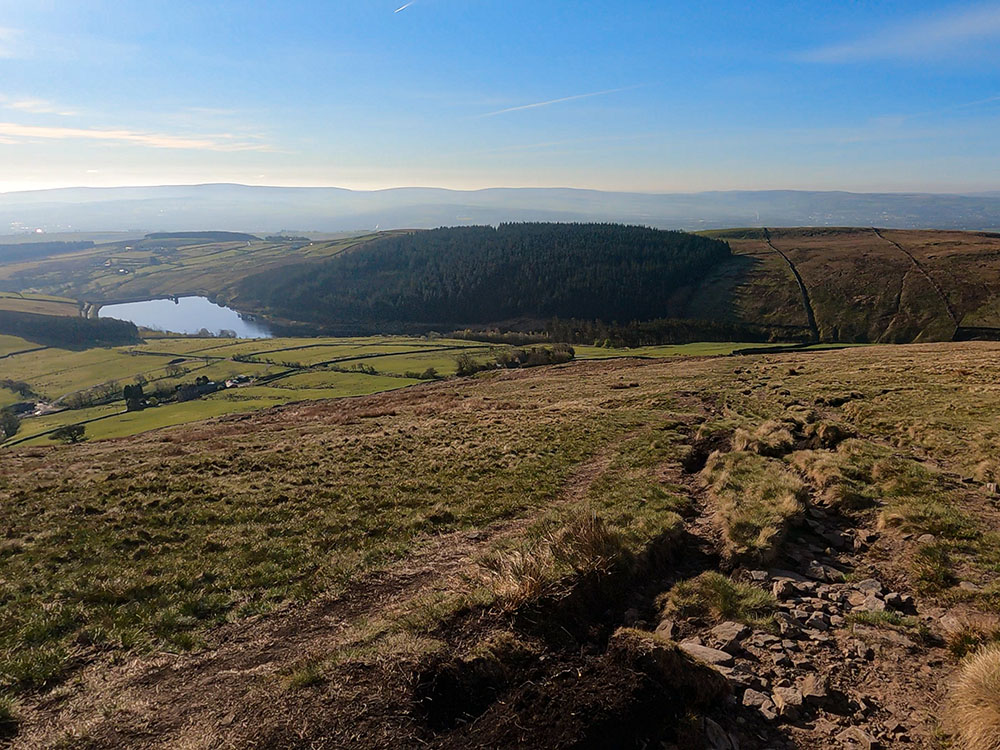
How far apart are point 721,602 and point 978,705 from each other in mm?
3377

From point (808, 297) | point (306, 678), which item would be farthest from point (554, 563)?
point (808, 297)

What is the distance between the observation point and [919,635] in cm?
718

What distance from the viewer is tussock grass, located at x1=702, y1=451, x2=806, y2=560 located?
1031cm

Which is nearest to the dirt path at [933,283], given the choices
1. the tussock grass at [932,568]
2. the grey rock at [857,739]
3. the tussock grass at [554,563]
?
the tussock grass at [932,568]

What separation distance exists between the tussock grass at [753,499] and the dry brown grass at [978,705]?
168 inches

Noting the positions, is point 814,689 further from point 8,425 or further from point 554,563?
point 8,425

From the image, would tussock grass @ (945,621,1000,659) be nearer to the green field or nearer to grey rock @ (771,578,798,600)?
grey rock @ (771,578,798,600)

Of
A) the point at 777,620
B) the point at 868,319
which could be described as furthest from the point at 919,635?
the point at 868,319

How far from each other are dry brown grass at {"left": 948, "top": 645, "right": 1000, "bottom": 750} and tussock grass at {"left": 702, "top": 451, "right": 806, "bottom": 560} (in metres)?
4.27

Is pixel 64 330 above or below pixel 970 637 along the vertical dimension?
below

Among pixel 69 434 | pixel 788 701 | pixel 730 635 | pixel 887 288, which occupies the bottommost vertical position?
pixel 69 434

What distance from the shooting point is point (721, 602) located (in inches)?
325

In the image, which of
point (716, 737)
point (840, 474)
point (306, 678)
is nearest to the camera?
point (716, 737)

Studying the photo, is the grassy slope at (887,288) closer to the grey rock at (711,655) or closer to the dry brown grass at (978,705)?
the dry brown grass at (978,705)
